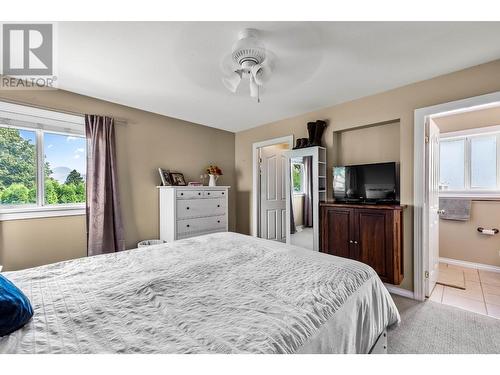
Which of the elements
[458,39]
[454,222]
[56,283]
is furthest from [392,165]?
[56,283]

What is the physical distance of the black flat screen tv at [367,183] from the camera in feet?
8.84

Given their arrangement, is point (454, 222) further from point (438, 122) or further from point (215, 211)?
point (215, 211)

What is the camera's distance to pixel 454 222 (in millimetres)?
3535

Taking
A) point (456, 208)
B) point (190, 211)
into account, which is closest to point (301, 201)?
point (190, 211)

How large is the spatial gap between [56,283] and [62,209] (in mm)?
1859

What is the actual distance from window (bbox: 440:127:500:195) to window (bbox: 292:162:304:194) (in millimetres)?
2385

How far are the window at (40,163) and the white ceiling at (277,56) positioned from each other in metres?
0.51

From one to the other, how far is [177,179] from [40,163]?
161cm

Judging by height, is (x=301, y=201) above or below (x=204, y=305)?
above

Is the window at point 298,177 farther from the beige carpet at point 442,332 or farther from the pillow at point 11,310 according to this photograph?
the pillow at point 11,310

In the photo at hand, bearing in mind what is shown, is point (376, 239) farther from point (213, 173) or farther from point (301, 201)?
point (213, 173)

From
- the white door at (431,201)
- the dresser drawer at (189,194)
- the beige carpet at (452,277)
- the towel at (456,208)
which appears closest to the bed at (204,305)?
the white door at (431,201)

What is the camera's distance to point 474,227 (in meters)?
3.36

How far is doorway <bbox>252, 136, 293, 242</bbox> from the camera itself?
4.27m
